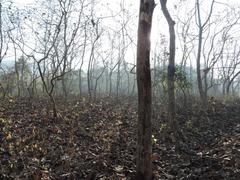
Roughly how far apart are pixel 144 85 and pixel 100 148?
3204mm

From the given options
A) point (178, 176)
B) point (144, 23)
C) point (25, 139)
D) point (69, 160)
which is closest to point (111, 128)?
point (25, 139)

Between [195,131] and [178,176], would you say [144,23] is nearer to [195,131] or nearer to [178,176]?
[178,176]

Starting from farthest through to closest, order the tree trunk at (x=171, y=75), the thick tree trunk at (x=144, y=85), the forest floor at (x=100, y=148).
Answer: the tree trunk at (x=171, y=75), the forest floor at (x=100, y=148), the thick tree trunk at (x=144, y=85)

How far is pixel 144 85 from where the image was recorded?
5.19m

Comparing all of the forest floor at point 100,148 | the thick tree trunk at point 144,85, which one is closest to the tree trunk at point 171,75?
the forest floor at point 100,148

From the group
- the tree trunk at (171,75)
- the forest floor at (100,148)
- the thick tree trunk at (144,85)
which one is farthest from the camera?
the tree trunk at (171,75)

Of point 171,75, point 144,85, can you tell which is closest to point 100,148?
point 144,85

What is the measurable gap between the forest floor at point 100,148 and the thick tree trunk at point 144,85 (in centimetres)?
57

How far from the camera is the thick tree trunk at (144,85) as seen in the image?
518cm

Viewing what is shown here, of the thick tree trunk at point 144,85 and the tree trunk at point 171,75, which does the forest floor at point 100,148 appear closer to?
the tree trunk at point 171,75

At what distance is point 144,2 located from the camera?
518 cm

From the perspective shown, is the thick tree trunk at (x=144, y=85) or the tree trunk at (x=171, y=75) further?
the tree trunk at (x=171, y=75)

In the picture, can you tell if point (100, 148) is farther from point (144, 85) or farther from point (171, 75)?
point (171, 75)

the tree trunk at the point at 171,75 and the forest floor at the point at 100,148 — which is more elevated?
the tree trunk at the point at 171,75
